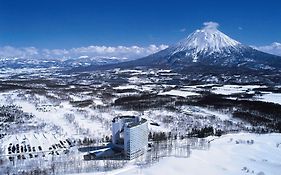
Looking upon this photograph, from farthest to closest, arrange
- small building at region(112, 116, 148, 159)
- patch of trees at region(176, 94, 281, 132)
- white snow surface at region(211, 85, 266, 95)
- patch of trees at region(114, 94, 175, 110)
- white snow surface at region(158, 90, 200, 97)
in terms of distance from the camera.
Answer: white snow surface at region(211, 85, 266, 95), white snow surface at region(158, 90, 200, 97), patch of trees at region(114, 94, 175, 110), patch of trees at region(176, 94, 281, 132), small building at region(112, 116, 148, 159)

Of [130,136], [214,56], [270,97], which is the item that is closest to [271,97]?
[270,97]

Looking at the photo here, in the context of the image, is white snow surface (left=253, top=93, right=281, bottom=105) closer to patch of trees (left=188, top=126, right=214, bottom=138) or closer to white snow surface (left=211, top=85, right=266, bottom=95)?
white snow surface (left=211, top=85, right=266, bottom=95)

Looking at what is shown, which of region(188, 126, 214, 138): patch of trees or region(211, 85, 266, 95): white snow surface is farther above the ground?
region(211, 85, 266, 95): white snow surface

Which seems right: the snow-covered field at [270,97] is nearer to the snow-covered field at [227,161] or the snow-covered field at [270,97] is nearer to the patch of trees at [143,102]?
the patch of trees at [143,102]

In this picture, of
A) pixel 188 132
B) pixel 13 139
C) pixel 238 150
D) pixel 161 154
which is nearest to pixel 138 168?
pixel 161 154

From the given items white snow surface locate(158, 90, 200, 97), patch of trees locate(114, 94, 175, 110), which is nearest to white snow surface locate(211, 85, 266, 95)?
white snow surface locate(158, 90, 200, 97)

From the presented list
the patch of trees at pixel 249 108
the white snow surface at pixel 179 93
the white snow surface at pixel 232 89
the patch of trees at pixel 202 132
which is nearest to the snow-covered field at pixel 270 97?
the patch of trees at pixel 249 108

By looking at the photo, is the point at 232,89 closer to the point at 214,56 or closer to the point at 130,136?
the point at 130,136

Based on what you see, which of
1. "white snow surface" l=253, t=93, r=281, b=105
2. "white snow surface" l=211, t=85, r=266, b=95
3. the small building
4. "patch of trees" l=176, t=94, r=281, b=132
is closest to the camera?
the small building
